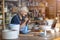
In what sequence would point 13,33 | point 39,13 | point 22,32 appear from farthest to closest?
point 39,13 < point 22,32 < point 13,33

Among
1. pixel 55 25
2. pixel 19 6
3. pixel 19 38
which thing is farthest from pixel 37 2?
pixel 19 38

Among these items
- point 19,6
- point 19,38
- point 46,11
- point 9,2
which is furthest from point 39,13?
point 19,38

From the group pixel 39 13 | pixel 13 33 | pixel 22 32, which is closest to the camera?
pixel 13 33

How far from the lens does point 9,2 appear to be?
182 cm

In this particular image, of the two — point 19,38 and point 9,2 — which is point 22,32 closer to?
point 19,38

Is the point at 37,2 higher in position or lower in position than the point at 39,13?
higher

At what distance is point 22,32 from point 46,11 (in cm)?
71

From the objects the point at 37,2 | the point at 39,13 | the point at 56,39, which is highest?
the point at 37,2

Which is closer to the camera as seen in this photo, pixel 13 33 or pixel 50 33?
pixel 13 33

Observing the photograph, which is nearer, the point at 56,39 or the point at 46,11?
the point at 56,39

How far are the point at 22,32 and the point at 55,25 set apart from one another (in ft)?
1.20

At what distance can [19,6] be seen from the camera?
1744mm

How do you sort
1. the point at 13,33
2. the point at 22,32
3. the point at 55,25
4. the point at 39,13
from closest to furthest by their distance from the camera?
the point at 13,33 < the point at 22,32 < the point at 55,25 < the point at 39,13

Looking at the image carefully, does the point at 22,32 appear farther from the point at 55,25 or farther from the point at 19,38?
the point at 55,25
